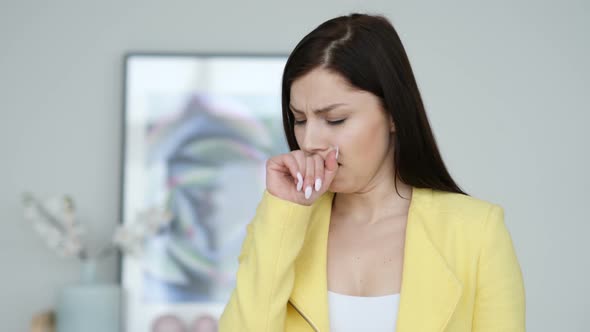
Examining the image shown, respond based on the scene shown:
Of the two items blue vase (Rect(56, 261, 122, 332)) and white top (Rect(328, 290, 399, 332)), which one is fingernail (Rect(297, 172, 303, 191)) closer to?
white top (Rect(328, 290, 399, 332))

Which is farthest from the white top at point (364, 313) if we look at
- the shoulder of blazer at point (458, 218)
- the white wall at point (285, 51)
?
the white wall at point (285, 51)

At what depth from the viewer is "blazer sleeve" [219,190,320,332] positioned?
4.29 ft

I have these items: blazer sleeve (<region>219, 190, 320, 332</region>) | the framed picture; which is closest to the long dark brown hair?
blazer sleeve (<region>219, 190, 320, 332</region>)

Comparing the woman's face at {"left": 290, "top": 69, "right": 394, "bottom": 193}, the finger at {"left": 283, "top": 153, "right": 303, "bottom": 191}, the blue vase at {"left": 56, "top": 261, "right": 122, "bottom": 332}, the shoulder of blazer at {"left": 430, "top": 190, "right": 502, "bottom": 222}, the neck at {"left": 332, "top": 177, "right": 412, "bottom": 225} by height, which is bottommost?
the blue vase at {"left": 56, "top": 261, "right": 122, "bottom": 332}

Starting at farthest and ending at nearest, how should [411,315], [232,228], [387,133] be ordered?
1. [232,228]
2. [387,133]
3. [411,315]

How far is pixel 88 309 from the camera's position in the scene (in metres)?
2.66

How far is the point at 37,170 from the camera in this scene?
296 cm

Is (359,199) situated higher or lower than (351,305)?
higher

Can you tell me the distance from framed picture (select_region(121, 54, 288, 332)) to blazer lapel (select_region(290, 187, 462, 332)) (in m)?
1.46

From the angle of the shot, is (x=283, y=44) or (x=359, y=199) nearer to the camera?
(x=359, y=199)

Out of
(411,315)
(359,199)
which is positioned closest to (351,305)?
(411,315)

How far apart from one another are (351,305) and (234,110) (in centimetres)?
165

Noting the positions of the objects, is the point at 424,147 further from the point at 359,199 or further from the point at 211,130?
the point at 211,130

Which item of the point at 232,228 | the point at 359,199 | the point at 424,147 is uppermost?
the point at 424,147
